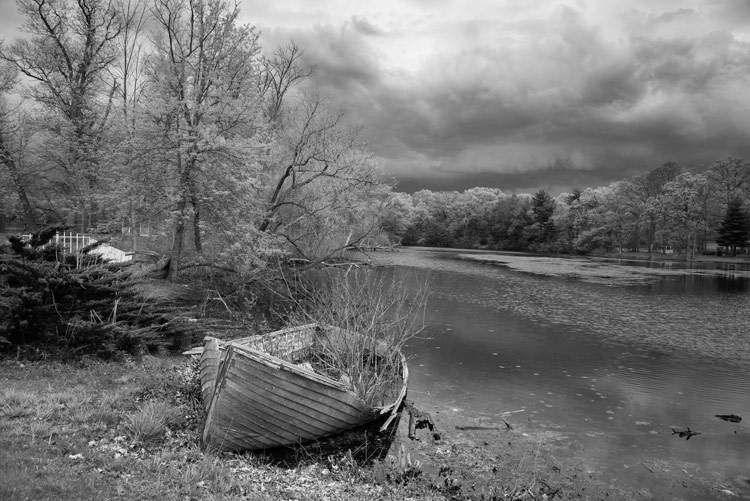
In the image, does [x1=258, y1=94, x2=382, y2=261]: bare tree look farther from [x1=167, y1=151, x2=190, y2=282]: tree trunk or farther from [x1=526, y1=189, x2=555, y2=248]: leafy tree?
[x1=526, y1=189, x2=555, y2=248]: leafy tree

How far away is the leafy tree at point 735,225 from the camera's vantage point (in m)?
55.5

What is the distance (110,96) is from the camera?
86.5 ft

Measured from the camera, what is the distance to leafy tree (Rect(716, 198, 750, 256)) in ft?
182

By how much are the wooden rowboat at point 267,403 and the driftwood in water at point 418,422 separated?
0.54 meters

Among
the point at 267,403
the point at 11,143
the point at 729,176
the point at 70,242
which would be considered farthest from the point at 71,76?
the point at 729,176

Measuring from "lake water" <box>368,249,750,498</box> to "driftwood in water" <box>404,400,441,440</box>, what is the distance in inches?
18.1

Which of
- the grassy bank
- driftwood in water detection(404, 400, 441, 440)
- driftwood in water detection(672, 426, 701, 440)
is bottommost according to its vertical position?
driftwood in water detection(672, 426, 701, 440)

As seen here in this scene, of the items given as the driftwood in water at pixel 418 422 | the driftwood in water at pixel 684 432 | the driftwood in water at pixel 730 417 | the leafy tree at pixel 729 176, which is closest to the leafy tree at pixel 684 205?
the leafy tree at pixel 729 176

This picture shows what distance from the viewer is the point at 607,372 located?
13.1 m

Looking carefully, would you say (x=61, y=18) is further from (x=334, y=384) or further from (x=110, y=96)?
(x=334, y=384)

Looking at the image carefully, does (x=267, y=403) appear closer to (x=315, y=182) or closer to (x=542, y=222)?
(x=315, y=182)

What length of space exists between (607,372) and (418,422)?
7.00m

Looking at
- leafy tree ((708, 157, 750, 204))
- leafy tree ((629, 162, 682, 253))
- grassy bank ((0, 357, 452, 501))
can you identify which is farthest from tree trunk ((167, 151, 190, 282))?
leafy tree ((708, 157, 750, 204))

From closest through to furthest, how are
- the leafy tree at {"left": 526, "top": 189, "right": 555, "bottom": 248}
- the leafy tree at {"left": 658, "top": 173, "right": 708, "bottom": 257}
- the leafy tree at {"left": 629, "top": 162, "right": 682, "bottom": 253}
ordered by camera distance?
1. the leafy tree at {"left": 658, "top": 173, "right": 708, "bottom": 257}
2. the leafy tree at {"left": 629, "top": 162, "right": 682, "bottom": 253}
3. the leafy tree at {"left": 526, "top": 189, "right": 555, "bottom": 248}
